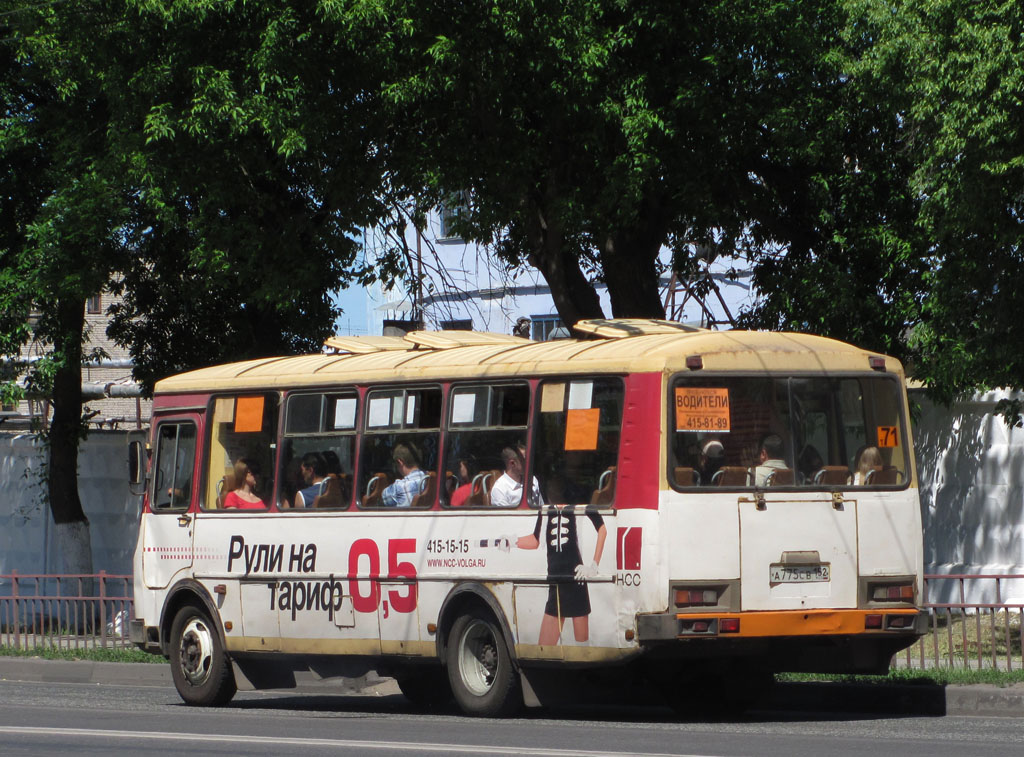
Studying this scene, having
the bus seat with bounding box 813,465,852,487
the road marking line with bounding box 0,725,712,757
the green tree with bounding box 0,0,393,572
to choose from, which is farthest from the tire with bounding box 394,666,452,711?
Result: the green tree with bounding box 0,0,393,572

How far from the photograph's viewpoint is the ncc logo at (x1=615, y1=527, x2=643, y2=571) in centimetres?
1090

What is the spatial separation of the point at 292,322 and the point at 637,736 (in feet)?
36.8

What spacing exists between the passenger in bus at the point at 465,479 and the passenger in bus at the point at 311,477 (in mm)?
1497

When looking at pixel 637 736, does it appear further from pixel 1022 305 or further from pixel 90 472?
pixel 90 472

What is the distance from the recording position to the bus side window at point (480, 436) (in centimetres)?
1198

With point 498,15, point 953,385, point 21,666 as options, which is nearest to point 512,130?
point 498,15

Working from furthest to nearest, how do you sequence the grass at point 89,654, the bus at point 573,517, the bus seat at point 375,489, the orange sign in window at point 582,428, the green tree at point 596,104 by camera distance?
1. the grass at point 89,654
2. the green tree at point 596,104
3. the bus seat at point 375,489
4. the orange sign in window at point 582,428
5. the bus at point 573,517

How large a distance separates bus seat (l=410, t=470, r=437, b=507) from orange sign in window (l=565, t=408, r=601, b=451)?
135 centimetres

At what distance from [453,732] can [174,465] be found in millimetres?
4957

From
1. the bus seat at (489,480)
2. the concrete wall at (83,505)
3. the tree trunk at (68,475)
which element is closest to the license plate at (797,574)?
the bus seat at (489,480)

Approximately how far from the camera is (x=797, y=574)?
36.8 ft

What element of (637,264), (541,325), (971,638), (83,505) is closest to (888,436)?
(971,638)

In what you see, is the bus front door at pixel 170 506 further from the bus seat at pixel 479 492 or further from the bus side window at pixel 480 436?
the bus seat at pixel 479 492

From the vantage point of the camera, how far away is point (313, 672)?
571 inches
